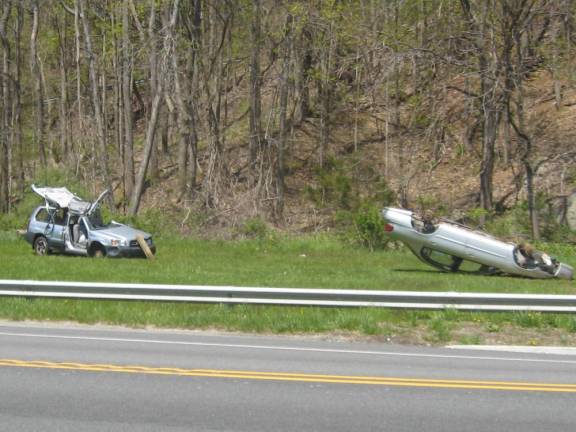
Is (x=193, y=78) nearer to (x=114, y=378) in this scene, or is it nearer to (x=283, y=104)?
(x=283, y=104)

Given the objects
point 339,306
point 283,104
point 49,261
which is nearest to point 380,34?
point 283,104

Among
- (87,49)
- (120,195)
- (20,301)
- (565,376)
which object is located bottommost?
(120,195)

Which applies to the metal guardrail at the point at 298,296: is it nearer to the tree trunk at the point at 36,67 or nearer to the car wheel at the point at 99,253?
the car wheel at the point at 99,253

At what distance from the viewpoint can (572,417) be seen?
25.7 feet

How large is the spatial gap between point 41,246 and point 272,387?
706 inches

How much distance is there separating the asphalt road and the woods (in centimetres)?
1643

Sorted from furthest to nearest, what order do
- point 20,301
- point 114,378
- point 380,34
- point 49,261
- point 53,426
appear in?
point 380,34
point 49,261
point 20,301
point 114,378
point 53,426

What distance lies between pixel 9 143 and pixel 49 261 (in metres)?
20.6

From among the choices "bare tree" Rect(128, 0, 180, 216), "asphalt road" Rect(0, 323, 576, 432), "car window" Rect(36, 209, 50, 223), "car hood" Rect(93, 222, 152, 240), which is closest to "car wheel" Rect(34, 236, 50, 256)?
"car window" Rect(36, 209, 50, 223)

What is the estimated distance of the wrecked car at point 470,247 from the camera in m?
19.3

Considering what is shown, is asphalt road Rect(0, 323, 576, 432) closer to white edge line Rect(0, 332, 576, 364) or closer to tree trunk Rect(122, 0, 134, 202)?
white edge line Rect(0, 332, 576, 364)

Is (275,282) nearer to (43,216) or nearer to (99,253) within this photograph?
(99,253)

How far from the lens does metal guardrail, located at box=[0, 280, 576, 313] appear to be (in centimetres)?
1409

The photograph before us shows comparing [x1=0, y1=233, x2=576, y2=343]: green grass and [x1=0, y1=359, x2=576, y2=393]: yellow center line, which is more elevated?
[x1=0, y1=359, x2=576, y2=393]: yellow center line
